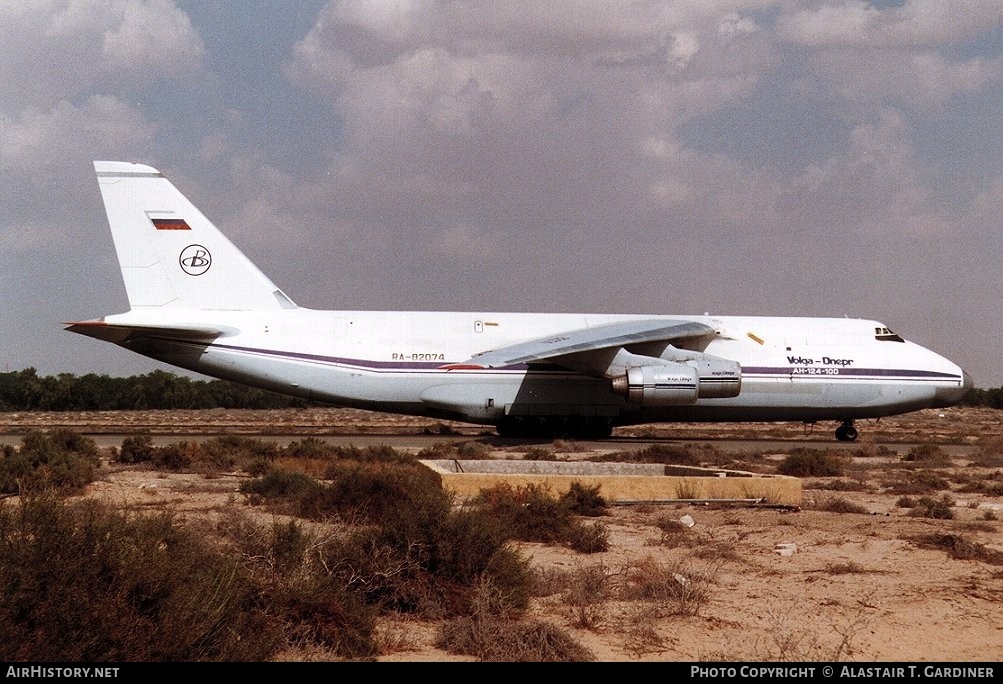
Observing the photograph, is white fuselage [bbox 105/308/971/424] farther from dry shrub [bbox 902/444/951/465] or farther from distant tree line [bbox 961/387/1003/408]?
distant tree line [bbox 961/387/1003/408]

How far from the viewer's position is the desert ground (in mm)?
6906

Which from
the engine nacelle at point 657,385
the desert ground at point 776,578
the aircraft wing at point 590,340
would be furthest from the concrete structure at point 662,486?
the aircraft wing at point 590,340

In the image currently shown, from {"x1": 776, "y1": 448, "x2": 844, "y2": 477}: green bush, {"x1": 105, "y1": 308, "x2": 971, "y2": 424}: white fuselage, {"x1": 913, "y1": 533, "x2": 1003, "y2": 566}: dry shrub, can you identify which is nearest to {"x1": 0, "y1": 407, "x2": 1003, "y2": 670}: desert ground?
{"x1": 913, "y1": 533, "x2": 1003, "y2": 566}: dry shrub

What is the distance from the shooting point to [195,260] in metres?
25.7

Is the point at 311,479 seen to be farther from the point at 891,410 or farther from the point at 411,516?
the point at 891,410

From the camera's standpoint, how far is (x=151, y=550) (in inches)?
239

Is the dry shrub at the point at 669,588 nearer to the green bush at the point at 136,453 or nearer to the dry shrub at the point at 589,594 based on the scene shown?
the dry shrub at the point at 589,594

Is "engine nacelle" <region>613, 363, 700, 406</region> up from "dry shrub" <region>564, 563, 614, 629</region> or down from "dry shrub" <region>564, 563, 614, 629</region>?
up

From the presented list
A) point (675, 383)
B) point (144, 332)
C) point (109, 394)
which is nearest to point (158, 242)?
point (144, 332)

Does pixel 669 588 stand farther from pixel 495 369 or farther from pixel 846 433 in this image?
pixel 846 433

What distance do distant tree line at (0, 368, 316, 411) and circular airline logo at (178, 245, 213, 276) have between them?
3568 centimetres

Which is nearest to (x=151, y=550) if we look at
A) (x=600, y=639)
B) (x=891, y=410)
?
(x=600, y=639)

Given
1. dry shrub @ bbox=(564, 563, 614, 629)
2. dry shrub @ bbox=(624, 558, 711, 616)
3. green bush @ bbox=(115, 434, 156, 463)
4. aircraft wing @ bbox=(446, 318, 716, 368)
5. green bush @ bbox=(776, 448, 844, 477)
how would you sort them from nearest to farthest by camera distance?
dry shrub @ bbox=(564, 563, 614, 629)
dry shrub @ bbox=(624, 558, 711, 616)
green bush @ bbox=(776, 448, 844, 477)
green bush @ bbox=(115, 434, 156, 463)
aircraft wing @ bbox=(446, 318, 716, 368)

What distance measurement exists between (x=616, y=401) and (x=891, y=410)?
8.12m
